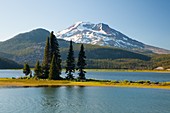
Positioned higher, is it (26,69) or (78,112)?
(26,69)

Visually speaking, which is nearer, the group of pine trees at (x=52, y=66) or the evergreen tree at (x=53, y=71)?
the evergreen tree at (x=53, y=71)

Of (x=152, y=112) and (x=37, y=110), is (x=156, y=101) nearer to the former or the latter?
(x=152, y=112)

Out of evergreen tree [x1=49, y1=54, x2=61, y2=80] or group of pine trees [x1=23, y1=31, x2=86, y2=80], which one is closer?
evergreen tree [x1=49, y1=54, x2=61, y2=80]

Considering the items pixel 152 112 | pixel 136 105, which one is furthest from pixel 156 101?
pixel 152 112

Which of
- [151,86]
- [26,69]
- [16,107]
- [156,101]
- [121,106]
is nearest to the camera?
[16,107]

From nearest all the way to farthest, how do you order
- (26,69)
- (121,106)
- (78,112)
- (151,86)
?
(78,112) < (121,106) < (151,86) < (26,69)

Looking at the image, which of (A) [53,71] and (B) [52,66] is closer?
(B) [52,66]

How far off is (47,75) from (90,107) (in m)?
69.8

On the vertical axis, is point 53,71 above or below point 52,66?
below

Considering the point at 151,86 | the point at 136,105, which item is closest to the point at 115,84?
the point at 151,86

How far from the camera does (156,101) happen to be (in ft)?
220

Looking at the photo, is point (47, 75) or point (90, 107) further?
point (47, 75)

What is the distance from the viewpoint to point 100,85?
106188 mm

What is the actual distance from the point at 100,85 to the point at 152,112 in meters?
54.0
